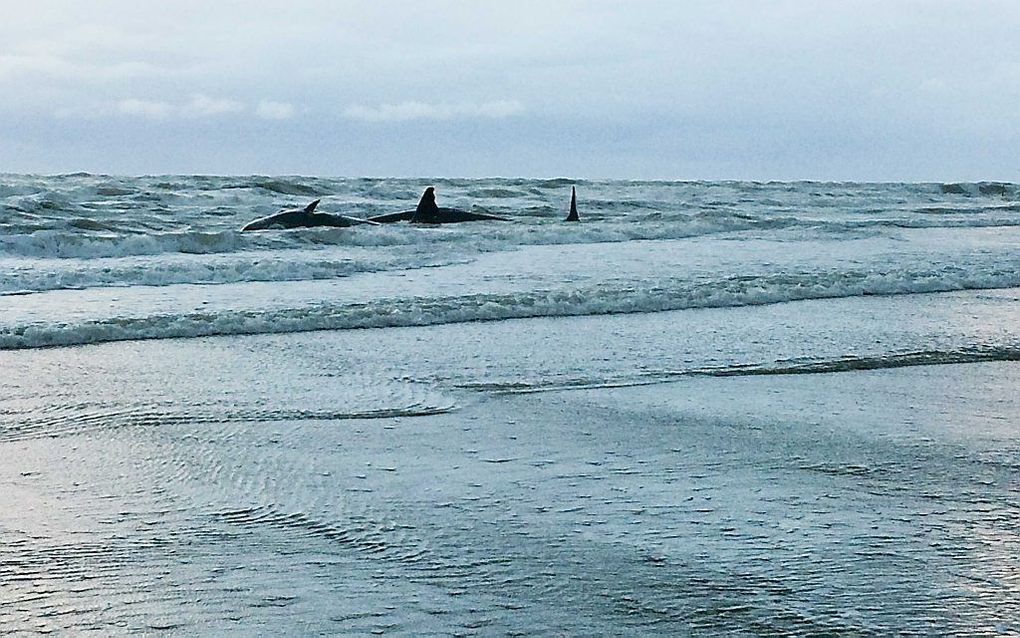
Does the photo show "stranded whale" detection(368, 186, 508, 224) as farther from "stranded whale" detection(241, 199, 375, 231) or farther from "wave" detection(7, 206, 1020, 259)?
"stranded whale" detection(241, 199, 375, 231)

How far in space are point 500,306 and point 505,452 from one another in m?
4.01

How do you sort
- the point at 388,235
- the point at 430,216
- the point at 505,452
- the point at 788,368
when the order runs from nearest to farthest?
1. the point at 505,452
2. the point at 788,368
3. the point at 388,235
4. the point at 430,216

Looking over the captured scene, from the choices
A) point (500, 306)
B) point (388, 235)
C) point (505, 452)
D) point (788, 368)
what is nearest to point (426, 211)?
point (388, 235)

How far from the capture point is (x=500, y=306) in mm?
8320

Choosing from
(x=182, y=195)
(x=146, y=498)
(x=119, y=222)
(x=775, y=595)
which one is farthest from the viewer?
(x=182, y=195)

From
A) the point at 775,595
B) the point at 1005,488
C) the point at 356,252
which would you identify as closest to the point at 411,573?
the point at 775,595

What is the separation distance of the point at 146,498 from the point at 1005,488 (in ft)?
9.01

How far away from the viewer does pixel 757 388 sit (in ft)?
18.6

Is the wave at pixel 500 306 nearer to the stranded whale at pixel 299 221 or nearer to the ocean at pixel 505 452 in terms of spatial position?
the ocean at pixel 505 452

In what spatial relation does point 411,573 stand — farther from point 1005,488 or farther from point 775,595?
point 1005,488

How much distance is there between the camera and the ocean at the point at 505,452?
2820 millimetres

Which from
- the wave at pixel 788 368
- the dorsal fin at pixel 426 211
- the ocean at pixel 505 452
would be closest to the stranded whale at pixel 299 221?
the dorsal fin at pixel 426 211

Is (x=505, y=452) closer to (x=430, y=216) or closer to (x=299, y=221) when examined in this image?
(x=299, y=221)

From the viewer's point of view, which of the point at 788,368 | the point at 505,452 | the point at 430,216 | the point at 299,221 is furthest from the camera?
the point at 430,216
